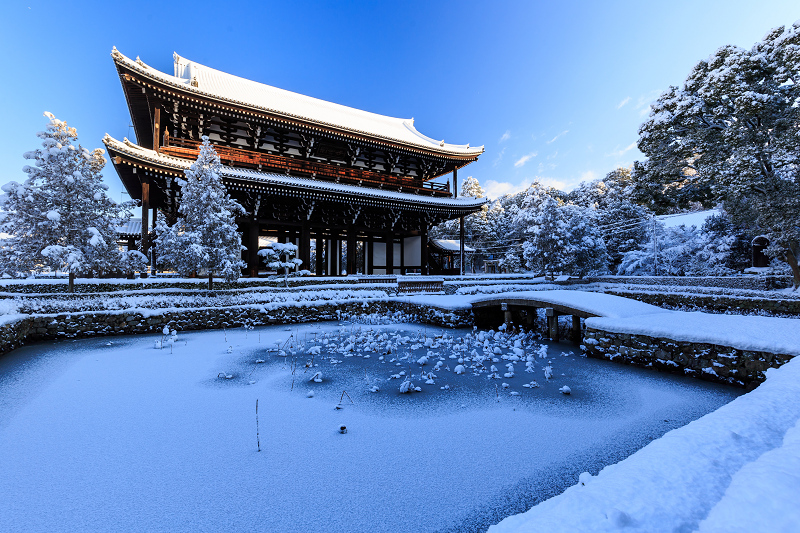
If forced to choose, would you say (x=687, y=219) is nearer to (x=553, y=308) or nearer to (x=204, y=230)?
(x=553, y=308)

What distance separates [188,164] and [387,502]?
14424mm

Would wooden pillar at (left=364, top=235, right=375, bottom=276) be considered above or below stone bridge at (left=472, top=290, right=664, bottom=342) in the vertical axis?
above

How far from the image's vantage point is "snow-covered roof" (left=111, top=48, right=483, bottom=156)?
1741cm

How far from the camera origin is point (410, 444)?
3453 mm

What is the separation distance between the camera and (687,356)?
579 centimetres

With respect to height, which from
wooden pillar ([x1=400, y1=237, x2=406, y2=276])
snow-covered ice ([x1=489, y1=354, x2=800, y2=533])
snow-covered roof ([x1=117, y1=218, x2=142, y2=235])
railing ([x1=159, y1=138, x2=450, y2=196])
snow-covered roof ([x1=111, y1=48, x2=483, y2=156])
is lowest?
snow-covered ice ([x1=489, y1=354, x2=800, y2=533])

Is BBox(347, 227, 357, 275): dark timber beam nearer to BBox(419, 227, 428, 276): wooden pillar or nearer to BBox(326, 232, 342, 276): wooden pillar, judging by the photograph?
BBox(326, 232, 342, 276): wooden pillar

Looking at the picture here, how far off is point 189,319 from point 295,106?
15061 mm

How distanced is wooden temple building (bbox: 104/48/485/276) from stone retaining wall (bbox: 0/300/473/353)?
13.5 feet

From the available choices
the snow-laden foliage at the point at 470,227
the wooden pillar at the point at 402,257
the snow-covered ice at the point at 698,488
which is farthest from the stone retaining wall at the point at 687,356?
the snow-laden foliage at the point at 470,227

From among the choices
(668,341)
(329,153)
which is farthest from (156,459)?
(329,153)

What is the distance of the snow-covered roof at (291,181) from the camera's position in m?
12.1

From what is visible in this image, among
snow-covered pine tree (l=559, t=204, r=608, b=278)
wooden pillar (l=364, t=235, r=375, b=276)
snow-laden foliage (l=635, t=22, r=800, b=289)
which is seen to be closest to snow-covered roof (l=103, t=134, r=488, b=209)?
wooden pillar (l=364, t=235, r=375, b=276)

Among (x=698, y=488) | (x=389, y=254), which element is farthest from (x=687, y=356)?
(x=389, y=254)
